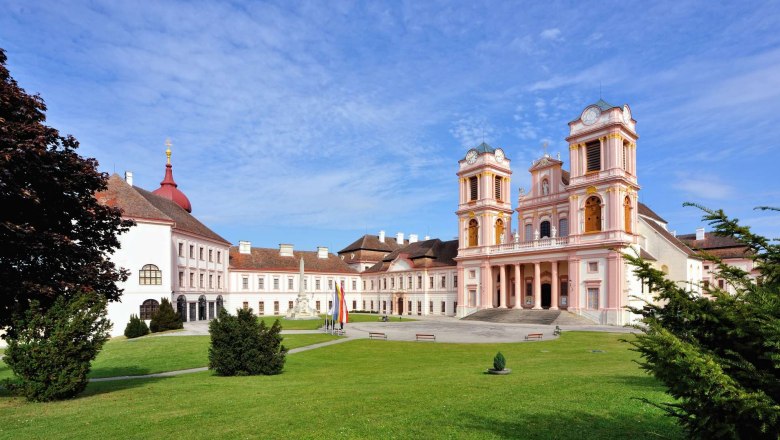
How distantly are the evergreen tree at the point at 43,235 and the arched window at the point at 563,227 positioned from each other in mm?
51543

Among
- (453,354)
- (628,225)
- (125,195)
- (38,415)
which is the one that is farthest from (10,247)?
(628,225)

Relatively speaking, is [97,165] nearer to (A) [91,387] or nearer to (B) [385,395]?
(A) [91,387]

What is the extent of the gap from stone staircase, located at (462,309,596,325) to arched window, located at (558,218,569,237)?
10.3 m

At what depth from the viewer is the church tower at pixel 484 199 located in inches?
2459

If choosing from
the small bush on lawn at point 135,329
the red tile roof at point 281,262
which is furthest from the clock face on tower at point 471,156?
the small bush on lawn at point 135,329

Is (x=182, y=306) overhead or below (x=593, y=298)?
below

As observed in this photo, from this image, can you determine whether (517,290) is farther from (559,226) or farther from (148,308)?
(148,308)

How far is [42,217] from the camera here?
1258 cm

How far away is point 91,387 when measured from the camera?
1664cm

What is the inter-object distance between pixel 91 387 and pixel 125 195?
36403 mm

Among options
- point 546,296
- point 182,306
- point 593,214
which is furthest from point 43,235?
A: point 546,296

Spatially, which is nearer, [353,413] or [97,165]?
[353,413]

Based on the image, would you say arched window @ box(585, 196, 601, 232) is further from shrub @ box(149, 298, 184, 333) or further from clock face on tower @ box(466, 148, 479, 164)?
shrub @ box(149, 298, 184, 333)

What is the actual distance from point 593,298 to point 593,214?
8590 mm
